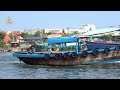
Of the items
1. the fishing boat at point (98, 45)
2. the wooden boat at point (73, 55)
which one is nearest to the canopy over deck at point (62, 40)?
the wooden boat at point (73, 55)

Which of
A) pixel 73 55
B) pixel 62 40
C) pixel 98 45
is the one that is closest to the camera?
pixel 73 55

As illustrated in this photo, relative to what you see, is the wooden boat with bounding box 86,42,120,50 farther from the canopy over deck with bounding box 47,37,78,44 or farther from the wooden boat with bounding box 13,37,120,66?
the canopy over deck with bounding box 47,37,78,44

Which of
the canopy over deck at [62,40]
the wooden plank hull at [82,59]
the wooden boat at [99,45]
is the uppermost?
the canopy over deck at [62,40]

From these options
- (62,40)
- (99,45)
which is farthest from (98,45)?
(62,40)

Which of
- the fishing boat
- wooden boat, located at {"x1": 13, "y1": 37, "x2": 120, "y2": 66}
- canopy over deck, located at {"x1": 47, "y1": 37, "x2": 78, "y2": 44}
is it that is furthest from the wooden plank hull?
canopy over deck, located at {"x1": 47, "y1": 37, "x2": 78, "y2": 44}

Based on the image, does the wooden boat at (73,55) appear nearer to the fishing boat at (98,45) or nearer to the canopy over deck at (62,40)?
the canopy over deck at (62,40)

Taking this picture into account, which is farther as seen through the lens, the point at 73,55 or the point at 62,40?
the point at 62,40

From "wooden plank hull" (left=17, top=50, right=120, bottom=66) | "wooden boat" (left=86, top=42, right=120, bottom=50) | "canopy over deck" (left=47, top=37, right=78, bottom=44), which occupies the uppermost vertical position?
"canopy over deck" (left=47, top=37, right=78, bottom=44)

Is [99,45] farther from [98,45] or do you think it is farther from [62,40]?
[62,40]

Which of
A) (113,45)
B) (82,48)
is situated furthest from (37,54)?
(113,45)

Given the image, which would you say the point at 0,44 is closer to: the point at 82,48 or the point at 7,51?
the point at 7,51

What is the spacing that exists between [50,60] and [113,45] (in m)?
1.84

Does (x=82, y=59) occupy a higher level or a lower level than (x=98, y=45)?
lower
